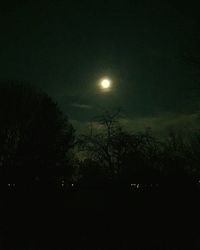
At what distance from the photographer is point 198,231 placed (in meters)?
10.5

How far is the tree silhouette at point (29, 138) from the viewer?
24281 millimetres

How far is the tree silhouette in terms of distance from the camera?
24.3 m

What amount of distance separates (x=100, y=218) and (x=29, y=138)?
1661cm

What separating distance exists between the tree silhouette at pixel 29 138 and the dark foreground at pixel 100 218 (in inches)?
470

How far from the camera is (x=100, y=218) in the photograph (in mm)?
11078

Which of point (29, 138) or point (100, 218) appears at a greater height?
point (29, 138)

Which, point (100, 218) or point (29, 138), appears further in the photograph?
point (29, 138)

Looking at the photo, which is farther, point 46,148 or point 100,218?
point 46,148

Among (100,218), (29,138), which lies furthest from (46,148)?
(100,218)

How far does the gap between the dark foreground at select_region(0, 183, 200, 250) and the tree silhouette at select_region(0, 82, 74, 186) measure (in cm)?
1193

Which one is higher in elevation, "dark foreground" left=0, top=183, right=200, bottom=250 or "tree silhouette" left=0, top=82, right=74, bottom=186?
"tree silhouette" left=0, top=82, right=74, bottom=186

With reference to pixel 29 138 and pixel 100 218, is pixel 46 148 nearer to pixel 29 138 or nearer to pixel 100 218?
pixel 29 138

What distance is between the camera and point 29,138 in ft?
85.2

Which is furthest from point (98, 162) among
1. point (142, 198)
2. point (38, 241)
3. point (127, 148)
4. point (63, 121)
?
point (38, 241)
